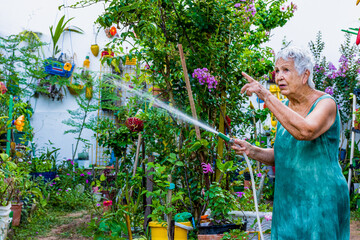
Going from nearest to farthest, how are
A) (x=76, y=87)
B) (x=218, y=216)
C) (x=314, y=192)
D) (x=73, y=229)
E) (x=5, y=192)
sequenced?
(x=314, y=192) → (x=218, y=216) → (x=5, y=192) → (x=73, y=229) → (x=76, y=87)

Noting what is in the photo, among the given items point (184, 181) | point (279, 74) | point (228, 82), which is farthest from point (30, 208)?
point (279, 74)

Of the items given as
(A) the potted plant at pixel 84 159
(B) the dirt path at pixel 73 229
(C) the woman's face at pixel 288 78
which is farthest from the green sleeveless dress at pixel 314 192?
(A) the potted plant at pixel 84 159

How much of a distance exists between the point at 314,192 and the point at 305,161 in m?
0.12

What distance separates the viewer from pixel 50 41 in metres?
8.59

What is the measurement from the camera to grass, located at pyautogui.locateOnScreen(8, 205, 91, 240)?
441 cm

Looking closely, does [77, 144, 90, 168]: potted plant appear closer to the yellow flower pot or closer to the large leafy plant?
the large leafy plant

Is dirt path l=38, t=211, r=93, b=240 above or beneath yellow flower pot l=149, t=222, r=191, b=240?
beneath

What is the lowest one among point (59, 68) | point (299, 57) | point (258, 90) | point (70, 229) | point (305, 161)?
point (70, 229)

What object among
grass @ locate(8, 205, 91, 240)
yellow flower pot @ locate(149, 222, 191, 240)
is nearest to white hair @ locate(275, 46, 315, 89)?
yellow flower pot @ locate(149, 222, 191, 240)

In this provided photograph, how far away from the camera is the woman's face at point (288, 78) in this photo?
1.48 m

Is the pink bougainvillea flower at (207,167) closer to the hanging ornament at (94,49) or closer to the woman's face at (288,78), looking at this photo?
the woman's face at (288,78)

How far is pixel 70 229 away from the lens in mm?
4852

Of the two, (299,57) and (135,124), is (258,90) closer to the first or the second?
(299,57)

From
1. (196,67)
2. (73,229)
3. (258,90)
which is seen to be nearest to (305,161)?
(258,90)
